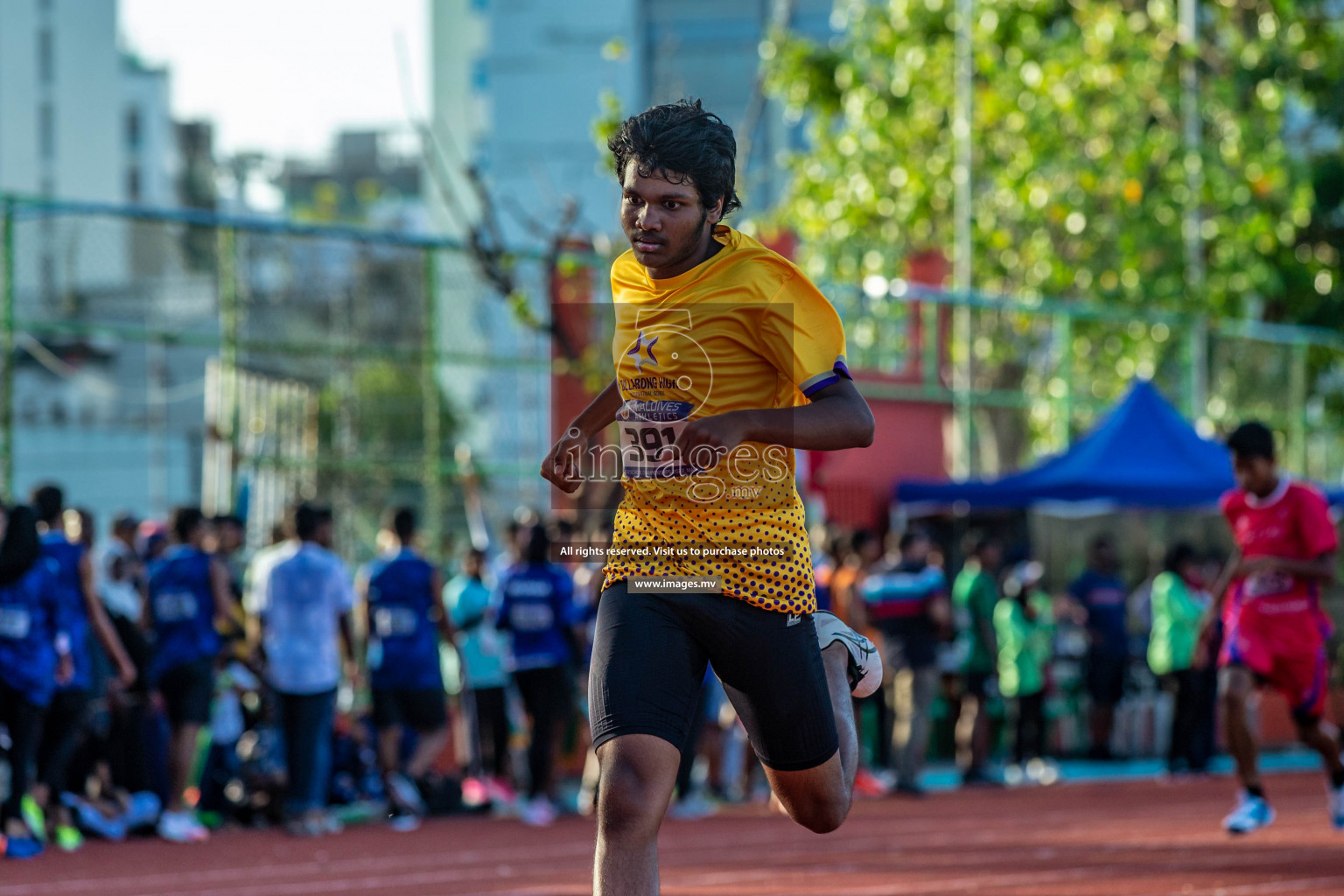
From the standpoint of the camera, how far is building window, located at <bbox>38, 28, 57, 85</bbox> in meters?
66.4

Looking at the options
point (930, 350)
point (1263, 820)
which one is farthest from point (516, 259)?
point (1263, 820)

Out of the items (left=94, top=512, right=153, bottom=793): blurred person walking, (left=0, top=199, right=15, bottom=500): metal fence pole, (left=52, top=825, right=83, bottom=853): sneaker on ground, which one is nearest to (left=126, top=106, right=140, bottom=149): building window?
(left=0, top=199, right=15, bottom=500): metal fence pole

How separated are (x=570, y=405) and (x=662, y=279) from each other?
55.2 ft

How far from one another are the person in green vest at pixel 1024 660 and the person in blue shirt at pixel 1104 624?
1223 mm

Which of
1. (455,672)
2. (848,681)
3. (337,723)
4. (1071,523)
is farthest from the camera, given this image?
(1071,523)

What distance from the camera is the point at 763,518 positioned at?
15.9 ft

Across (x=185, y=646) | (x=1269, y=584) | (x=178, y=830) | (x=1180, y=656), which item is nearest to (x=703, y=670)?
(x=1269, y=584)

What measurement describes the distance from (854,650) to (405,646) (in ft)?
26.4

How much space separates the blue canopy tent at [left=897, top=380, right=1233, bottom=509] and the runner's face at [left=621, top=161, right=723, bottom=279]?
1288cm

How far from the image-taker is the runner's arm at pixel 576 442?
5.07 meters

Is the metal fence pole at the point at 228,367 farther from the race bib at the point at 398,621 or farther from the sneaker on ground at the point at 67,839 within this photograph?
the sneaker on ground at the point at 67,839

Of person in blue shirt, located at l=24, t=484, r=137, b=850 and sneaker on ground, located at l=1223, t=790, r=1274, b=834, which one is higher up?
person in blue shirt, located at l=24, t=484, r=137, b=850

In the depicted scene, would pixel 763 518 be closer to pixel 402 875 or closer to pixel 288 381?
pixel 402 875

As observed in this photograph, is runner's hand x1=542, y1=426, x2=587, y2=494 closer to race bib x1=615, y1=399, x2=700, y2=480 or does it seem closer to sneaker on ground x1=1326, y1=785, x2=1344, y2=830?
race bib x1=615, y1=399, x2=700, y2=480
